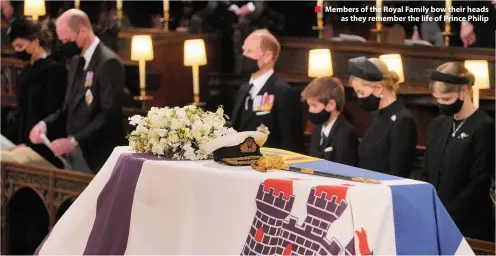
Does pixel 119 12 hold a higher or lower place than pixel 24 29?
higher

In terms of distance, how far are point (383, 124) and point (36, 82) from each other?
133 inches

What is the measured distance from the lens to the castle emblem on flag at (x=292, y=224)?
507 centimetres

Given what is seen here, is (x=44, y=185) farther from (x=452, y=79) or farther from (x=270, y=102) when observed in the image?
(x=452, y=79)

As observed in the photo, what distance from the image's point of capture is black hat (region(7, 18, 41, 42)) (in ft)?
31.8

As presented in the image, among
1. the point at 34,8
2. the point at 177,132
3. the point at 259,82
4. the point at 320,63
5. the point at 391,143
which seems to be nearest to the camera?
the point at 177,132

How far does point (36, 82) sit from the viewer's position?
31.6 feet

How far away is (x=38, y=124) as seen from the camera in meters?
9.11

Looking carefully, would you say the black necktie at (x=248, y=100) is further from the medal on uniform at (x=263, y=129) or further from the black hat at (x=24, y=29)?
the black hat at (x=24, y=29)

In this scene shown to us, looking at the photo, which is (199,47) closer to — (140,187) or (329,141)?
(329,141)

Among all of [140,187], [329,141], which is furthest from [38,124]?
[140,187]

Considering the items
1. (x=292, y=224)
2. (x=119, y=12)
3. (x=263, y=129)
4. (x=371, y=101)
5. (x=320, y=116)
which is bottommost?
(x=292, y=224)

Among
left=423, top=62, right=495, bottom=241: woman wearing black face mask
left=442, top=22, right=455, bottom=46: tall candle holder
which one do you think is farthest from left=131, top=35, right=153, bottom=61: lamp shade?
left=423, top=62, right=495, bottom=241: woman wearing black face mask

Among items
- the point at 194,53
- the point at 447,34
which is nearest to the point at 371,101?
the point at 447,34

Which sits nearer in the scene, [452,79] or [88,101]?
[452,79]
